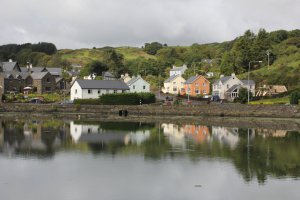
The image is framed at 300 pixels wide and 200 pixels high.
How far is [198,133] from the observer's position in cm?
4909

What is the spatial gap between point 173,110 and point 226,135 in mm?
27947

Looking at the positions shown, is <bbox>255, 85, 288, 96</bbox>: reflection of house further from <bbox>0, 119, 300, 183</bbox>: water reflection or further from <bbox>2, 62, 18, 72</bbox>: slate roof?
<bbox>2, 62, 18, 72</bbox>: slate roof

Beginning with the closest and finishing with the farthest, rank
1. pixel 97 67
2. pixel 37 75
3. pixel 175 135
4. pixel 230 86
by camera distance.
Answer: pixel 175 135 → pixel 230 86 → pixel 37 75 → pixel 97 67

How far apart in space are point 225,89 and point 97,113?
2819 cm

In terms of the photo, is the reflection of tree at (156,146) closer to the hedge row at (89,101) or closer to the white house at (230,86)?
the hedge row at (89,101)

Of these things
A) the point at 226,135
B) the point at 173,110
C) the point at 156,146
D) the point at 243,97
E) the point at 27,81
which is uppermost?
the point at 27,81

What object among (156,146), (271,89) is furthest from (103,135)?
(271,89)

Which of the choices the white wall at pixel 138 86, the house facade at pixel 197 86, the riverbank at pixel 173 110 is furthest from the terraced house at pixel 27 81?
the house facade at pixel 197 86

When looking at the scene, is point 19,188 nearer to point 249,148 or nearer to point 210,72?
point 249,148

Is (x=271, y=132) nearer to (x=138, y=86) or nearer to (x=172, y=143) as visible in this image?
(x=172, y=143)

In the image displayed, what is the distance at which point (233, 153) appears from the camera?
35.3 m

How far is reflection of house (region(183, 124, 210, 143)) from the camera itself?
44688mm

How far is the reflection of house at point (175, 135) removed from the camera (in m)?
40.8

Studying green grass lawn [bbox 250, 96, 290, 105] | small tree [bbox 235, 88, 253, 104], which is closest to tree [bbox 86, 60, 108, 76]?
small tree [bbox 235, 88, 253, 104]
